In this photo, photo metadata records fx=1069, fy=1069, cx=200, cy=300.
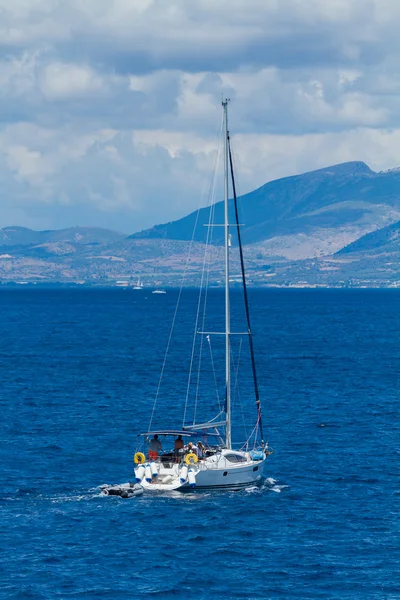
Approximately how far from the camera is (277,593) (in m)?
54.1

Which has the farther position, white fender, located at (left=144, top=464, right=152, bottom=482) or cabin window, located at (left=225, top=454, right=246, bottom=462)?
cabin window, located at (left=225, top=454, right=246, bottom=462)

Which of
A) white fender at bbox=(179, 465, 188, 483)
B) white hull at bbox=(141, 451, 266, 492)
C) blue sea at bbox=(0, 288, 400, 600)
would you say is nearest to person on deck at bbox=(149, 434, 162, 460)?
white hull at bbox=(141, 451, 266, 492)

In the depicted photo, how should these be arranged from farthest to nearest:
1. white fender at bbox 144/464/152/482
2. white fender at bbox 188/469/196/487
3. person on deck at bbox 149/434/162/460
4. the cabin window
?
the cabin window < person on deck at bbox 149/434/162/460 < white fender at bbox 144/464/152/482 < white fender at bbox 188/469/196/487

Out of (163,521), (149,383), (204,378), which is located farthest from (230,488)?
(204,378)

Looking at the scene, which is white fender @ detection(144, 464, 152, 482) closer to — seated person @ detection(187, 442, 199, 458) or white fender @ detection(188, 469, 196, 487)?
white fender @ detection(188, 469, 196, 487)

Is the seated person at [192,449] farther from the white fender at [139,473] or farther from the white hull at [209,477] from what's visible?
the white fender at [139,473]

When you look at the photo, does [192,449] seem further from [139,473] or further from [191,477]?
[139,473]

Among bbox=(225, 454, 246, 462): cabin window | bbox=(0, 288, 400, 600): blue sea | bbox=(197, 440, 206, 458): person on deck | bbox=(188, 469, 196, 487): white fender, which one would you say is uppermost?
bbox=(197, 440, 206, 458): person on deck

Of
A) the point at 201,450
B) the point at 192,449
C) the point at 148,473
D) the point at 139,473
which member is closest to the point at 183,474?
the point at 192,449

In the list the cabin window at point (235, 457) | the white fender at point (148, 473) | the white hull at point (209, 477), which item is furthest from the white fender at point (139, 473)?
the cabin window at point (235, 457)

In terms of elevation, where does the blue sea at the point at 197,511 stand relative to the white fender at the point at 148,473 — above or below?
below

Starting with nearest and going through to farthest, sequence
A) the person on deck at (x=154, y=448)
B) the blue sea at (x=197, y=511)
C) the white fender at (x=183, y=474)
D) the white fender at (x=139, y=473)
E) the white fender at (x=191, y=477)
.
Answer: the blue sea at (x=197, y=511) < the white fender at (x=191, y=477) < the white fender at (x=183, y=474) < the white fender at (x=139, y=473) < the person on deck at (x=154, y=448)

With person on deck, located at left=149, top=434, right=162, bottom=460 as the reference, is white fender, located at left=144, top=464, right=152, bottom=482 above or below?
below

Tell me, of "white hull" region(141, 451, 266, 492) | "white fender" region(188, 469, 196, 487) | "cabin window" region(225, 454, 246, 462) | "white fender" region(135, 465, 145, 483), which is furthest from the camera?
"cabin window" region(225, 454, 246, 462)
